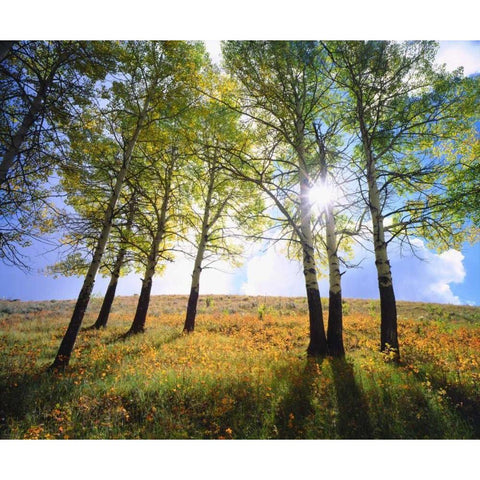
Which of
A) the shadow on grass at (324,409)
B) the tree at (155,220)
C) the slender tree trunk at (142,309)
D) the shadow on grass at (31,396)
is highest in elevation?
the tree at (155,220)

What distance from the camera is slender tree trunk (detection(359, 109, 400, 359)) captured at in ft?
17.9

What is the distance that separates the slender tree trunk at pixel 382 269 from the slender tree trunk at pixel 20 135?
8.00 m

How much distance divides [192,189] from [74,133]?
4.23 meters

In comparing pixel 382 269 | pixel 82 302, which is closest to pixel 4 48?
pixel 82 302

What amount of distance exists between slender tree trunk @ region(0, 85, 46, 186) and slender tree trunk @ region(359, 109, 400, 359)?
8003 mm

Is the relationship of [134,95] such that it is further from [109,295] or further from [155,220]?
[109,295]

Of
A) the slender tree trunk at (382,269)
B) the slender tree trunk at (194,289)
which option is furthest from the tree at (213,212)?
the slender tree trunk at (382,269)

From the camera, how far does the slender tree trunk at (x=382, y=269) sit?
5465 mm

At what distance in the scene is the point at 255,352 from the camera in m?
5.82

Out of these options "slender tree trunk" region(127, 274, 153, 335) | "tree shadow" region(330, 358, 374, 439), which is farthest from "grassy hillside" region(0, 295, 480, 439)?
"slender tree trunk" region(127, 274, 153, 335)

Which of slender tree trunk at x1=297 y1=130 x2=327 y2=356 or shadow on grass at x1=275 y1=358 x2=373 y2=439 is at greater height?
slender tree trunk at x1=297 y1=130 x2=327 y2=356

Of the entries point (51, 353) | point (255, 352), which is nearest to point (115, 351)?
point (51, 353)

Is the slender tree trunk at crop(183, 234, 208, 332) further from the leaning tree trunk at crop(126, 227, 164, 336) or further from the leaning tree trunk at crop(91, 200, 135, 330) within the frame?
the leaning tree trunk at crop(91, 200, 135, 330)

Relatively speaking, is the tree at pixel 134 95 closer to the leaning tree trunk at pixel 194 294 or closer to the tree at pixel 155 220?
the tree at pixel 155 220
